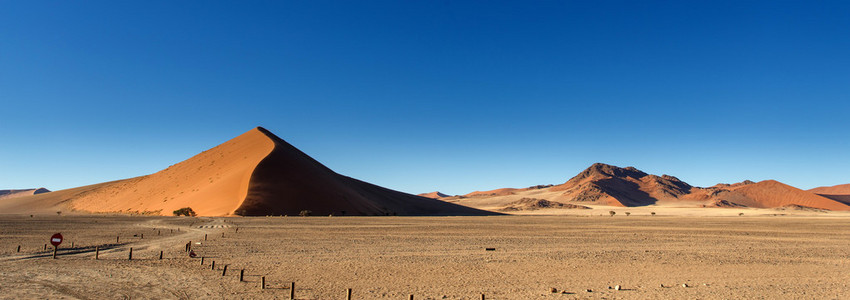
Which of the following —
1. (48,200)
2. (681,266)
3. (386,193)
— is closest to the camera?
(681,266)

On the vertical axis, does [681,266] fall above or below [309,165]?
below

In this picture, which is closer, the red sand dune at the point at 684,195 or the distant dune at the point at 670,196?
the distant dune at the point at 670,196

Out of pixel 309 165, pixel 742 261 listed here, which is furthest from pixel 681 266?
pixel 309 165

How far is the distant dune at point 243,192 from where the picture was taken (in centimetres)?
6201

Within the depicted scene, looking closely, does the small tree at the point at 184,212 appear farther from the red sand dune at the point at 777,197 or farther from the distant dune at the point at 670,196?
the red sand dune at the point at 777,197

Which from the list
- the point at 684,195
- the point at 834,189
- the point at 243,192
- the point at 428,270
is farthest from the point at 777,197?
the point at 428,270

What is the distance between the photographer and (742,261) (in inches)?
684

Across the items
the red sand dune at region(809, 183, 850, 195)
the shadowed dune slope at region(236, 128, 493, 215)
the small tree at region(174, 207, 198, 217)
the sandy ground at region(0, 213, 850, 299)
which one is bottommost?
the sandy ground at region(0, 213, 850, 299)

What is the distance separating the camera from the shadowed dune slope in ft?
198

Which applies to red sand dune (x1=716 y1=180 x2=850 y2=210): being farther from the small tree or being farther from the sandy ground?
the small tree

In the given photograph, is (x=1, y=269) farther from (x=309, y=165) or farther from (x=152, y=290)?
(x=309, y=165)

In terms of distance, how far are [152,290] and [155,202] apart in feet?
224

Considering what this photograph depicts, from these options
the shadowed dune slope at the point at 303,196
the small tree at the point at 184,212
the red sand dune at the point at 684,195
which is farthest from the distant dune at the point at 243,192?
the red sand dune at the point at 684,195

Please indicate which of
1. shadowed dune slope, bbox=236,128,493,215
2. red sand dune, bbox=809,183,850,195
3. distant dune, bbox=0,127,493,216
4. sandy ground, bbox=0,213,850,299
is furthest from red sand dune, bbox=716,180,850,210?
sandy ground, bbox=0,213,850,299
